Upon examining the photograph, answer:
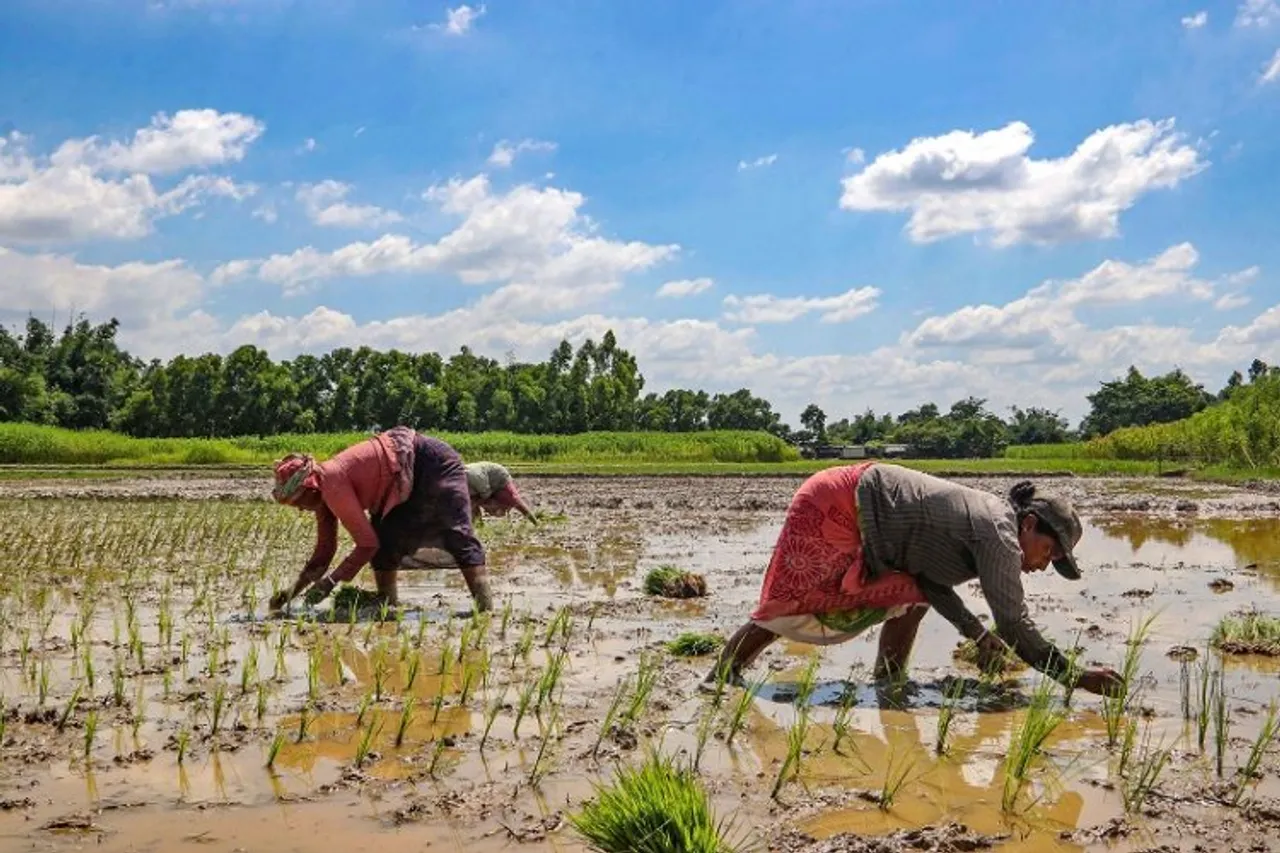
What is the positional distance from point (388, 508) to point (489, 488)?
139cm

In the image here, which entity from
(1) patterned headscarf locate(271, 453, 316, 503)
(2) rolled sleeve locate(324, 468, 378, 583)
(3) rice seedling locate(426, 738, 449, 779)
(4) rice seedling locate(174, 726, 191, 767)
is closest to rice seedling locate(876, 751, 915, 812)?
(3) rice seedling locate(426, 738, 449, 779)

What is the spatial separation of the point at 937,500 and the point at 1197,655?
2.20m

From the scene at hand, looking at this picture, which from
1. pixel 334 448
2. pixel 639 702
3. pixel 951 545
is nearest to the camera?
pixel 639 702

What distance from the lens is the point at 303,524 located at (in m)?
13.7

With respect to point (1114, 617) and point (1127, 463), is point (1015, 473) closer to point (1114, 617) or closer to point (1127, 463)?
point (1127, 463)

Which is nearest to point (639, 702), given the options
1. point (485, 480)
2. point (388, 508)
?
point (388, 508)

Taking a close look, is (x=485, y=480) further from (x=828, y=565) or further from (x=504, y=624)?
(x=828, y=565)

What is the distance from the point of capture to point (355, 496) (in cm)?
704

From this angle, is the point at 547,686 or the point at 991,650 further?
the point at 991,650

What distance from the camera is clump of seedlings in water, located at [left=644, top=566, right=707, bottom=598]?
849cm

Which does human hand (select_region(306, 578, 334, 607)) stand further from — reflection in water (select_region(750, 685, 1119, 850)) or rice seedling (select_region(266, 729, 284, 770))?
reflection in water (select_region(750, 685, 1119, 850))

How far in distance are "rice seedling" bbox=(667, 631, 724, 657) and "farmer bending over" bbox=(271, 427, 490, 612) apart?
1.62m

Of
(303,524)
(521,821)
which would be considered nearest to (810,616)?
(521,821)

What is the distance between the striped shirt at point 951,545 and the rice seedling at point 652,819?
203 centimetres
